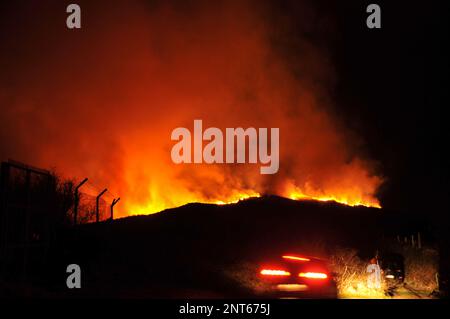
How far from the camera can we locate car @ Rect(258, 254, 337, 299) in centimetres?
938

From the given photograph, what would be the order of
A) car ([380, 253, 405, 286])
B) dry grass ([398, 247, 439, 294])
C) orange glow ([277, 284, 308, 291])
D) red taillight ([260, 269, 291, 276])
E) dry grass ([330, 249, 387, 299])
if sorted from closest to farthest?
orange glow ([277, 284, 308, 291]), red taillight ([260, 269, 291, 276]), dry grass ([330, 249, 387, 299]), car ([380, 253, 405, 286]), dry grass ([398, 247, 439, 294])

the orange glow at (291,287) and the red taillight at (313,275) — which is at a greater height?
the red taillight at (313,275)

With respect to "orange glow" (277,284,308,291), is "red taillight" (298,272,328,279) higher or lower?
higher

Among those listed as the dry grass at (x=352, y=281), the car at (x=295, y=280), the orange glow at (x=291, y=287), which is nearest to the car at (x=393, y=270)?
the dry grass at (x=352, y=281)

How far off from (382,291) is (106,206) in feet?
99.7

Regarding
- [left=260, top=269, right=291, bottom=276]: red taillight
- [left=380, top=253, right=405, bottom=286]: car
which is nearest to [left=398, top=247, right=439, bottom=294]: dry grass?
[left=380, top=253, right=405, bottom=286]: car

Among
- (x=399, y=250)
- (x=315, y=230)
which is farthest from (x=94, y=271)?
(x=315, y=230)

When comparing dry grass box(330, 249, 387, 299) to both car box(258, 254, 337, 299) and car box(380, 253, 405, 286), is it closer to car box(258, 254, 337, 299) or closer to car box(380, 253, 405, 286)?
car box(380, 253, 405, 286)

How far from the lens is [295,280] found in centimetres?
948

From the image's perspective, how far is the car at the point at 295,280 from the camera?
9383mm

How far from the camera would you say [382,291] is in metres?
15.3

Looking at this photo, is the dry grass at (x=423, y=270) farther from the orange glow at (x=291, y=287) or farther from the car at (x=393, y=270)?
the orange glow at (x=291, y=287)

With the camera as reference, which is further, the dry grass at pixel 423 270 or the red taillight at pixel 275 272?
the dry grass at pixel 423 270
